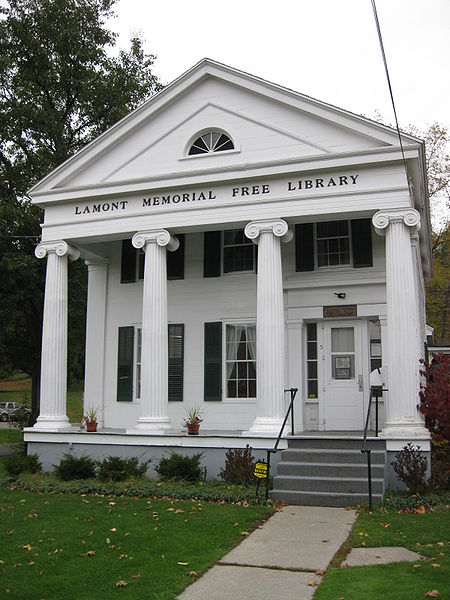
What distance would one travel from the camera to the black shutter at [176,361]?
15.9 m

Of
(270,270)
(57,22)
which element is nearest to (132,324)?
(270,270)

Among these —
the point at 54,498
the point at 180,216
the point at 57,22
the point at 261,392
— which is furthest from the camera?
the point at 57,22

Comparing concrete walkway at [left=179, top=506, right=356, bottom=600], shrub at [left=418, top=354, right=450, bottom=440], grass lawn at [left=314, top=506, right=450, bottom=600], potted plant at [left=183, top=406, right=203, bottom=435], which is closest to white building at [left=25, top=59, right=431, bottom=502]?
potted plant at [left=183, top=406, right=203, bottom=435]

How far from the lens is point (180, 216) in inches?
576

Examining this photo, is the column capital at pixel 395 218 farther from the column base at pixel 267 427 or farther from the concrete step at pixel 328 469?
the concrete step at pixel 328 469

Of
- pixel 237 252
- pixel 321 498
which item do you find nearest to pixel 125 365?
pixel 237 252

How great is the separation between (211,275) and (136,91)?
37.7 feet

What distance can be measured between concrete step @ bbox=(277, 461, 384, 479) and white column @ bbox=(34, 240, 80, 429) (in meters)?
5.77

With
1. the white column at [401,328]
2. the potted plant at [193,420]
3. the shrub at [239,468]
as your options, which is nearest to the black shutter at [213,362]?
the potted plant at [193,420]

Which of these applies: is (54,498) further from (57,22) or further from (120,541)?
(57,22)

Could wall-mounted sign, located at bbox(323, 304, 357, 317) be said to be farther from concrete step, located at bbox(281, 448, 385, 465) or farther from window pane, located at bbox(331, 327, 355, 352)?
concrete step, located at bbox(281, 448, 385, 465)

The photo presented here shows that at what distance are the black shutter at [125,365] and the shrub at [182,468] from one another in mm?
3803

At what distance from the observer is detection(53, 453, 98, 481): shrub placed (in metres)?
13.4

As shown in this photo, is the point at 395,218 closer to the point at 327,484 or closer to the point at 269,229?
the point at 269,229
